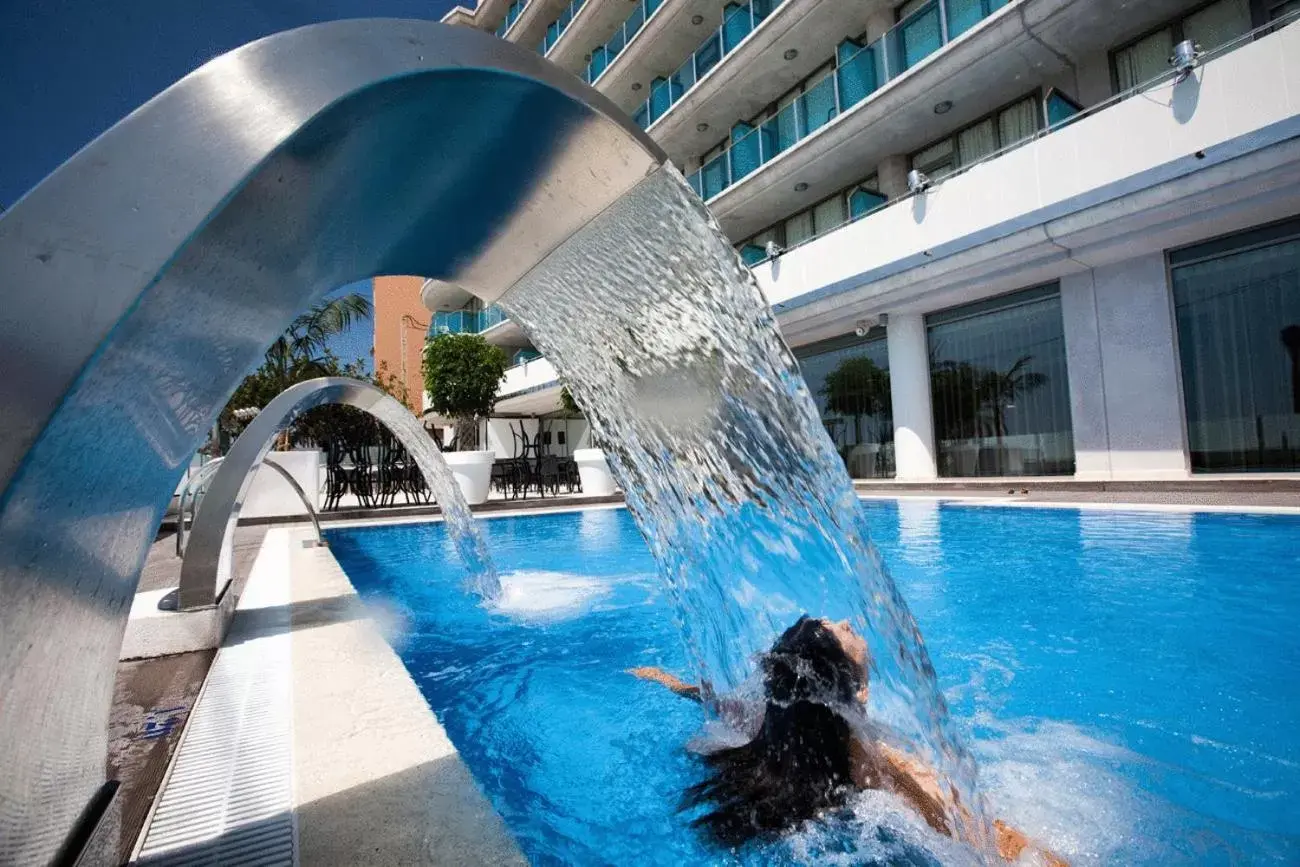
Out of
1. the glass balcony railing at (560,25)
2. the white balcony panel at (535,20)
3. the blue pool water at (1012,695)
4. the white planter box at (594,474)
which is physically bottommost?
the blue pool water at (1012,695)

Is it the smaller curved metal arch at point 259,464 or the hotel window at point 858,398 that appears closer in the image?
the smaller curved metal arch at point 259,464

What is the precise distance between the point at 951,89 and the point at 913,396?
242 inches

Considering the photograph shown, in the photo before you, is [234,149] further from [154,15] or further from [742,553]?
[154,15]

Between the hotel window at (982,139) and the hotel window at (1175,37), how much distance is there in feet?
4.69

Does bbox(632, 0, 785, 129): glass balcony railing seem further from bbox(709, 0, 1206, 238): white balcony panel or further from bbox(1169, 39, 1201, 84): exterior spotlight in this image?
bbox(1169, 39, 1201, 84): exterior spotlight

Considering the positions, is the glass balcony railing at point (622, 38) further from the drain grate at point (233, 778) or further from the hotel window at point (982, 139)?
the drain grate at point (233, 778)

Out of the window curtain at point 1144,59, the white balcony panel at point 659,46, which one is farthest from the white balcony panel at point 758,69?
the window curtain at point 1144,59

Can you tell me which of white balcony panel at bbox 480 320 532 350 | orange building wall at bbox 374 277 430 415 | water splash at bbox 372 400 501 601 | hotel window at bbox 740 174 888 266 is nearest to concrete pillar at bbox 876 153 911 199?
hotel window at bbox 740 174 888 266

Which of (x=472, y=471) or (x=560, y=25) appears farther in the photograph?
(x=560, y=25)

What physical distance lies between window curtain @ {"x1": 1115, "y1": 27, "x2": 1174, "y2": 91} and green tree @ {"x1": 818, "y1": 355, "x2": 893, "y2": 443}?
693cm

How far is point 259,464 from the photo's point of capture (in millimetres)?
4316

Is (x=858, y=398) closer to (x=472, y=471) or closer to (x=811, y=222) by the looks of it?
(x=811, y=222)

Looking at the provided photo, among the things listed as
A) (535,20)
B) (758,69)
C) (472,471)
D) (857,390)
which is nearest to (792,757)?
(472,471)

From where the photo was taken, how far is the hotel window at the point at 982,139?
13.2m
